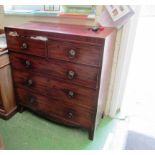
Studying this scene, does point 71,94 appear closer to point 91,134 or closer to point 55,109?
point 55,109

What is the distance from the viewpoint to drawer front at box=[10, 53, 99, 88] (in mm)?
1325

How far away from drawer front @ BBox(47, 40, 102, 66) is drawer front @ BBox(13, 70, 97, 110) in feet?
0.80

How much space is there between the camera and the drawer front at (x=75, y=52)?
1.23 meters

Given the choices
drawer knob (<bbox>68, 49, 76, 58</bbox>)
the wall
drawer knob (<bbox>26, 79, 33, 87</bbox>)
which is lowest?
drawer knob (<bbox>26, 79, 33, 87</bbox>)

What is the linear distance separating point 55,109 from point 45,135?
10.9 inches

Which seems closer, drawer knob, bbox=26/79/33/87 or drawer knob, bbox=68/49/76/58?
drawer knob, bbox=68/49/76/58

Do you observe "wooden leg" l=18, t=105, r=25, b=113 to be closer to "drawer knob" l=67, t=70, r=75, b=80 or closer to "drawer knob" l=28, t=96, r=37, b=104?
"drawer knob" l=28, t=96, r=37, b=104

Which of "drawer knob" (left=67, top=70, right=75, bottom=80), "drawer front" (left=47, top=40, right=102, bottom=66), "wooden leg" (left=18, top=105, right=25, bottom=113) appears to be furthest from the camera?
"wooden leg" (left=18, top=105, right=25, bottom=113)

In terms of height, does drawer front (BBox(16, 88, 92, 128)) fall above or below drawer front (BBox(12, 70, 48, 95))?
below

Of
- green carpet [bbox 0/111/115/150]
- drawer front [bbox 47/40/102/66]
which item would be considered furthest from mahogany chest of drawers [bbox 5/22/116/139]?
green carpet [bbox 0/111/115/150]

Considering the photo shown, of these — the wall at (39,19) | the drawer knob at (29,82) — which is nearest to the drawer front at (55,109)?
the drawer knob at (29,82)
